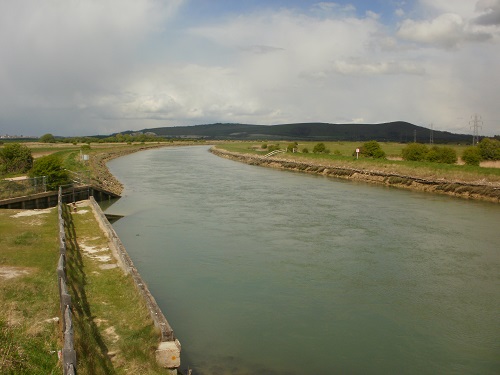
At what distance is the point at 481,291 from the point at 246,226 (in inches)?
384

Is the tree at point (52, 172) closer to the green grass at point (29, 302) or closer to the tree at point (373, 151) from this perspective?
the green grass at point (29, 302)

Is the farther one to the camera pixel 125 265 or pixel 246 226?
pixel 246 226

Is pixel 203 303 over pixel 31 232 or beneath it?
beneath

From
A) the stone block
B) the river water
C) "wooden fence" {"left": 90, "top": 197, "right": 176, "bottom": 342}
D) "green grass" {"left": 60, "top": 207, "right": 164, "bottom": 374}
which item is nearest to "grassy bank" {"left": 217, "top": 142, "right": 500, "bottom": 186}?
the river water

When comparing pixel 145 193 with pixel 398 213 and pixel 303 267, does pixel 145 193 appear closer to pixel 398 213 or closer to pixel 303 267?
pixel 398 213

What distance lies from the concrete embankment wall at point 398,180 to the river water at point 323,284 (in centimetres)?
501

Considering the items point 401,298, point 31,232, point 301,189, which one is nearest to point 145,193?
point 301,189

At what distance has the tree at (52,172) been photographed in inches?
823

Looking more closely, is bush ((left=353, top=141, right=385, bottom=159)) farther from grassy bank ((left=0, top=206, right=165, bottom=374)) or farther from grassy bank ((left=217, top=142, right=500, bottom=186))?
grassy bank ((left=0, top=206, right=165, bottom=374))

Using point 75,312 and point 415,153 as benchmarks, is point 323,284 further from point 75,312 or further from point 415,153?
point 415,153

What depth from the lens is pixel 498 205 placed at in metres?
26.3

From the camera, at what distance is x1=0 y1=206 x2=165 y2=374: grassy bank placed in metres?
6.20

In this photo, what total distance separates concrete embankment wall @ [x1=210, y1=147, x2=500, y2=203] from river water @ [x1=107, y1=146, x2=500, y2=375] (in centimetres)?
501

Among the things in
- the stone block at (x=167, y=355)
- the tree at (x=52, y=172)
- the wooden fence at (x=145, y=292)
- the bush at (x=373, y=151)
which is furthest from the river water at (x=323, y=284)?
the bush at (x=373, y=151)
